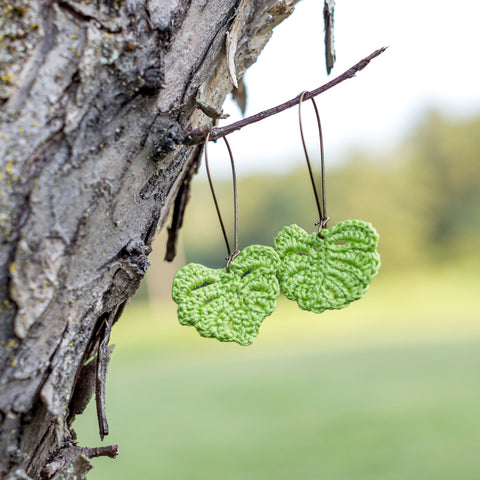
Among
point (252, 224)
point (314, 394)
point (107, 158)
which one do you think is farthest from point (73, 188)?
point (252, 224)

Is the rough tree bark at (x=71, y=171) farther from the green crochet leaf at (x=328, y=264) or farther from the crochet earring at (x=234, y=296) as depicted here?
the green crochet leaf at (x=328, y=264)

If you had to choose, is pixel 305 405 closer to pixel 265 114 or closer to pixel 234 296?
pixel 234 296

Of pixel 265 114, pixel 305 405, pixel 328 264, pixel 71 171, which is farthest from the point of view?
pixel 305 405

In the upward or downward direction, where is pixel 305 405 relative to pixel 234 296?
upward

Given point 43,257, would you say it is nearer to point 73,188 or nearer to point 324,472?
point 73,188

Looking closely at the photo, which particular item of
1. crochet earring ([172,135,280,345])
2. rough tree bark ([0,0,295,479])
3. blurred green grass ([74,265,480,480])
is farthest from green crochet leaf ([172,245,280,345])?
blurred green grass ([74,265,480,480])

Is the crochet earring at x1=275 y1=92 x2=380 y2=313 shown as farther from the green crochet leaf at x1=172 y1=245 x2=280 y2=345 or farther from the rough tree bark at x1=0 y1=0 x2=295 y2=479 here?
the rough tree bark at x1=0 y1=0 x2=295 y2=479

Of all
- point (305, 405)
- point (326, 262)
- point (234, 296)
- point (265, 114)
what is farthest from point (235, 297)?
point (305, 405)
